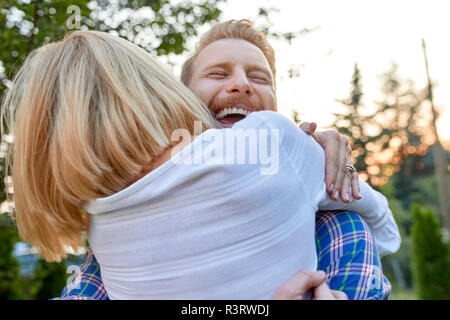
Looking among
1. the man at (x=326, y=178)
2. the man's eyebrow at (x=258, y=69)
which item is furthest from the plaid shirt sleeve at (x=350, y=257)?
the man's eyebrow at (x=258, y=69)

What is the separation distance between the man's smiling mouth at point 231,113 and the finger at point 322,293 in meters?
0.83

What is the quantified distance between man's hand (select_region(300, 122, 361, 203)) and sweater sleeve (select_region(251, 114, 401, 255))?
2 centimetres

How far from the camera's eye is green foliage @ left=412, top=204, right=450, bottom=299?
34.7ft

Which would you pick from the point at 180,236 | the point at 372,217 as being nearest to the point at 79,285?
the point at 180,236

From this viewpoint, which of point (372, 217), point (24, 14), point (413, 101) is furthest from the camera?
point (413, 101)

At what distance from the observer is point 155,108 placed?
1.20 m

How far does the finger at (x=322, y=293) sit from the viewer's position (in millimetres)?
1098

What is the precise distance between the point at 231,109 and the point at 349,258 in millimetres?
803

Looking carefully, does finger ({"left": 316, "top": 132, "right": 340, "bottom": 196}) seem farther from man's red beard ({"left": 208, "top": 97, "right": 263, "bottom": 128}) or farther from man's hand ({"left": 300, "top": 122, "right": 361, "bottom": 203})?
man's red beard ({"left": 208, "top": 97, "right": 263, "bottom": 128})

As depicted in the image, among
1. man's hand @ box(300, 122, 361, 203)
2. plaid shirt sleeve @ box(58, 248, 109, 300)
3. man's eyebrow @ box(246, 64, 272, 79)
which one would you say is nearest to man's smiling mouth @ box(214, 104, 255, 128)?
man's eyebrow @ box(246, 64, 272, 79)

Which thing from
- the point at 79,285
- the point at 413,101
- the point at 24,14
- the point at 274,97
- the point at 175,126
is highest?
the point at 413,101

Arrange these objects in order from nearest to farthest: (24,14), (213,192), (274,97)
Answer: (213,192)
(274,97)
(24,14)

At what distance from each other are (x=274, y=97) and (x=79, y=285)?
114 cm

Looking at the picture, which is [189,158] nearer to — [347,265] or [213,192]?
[213,192]
